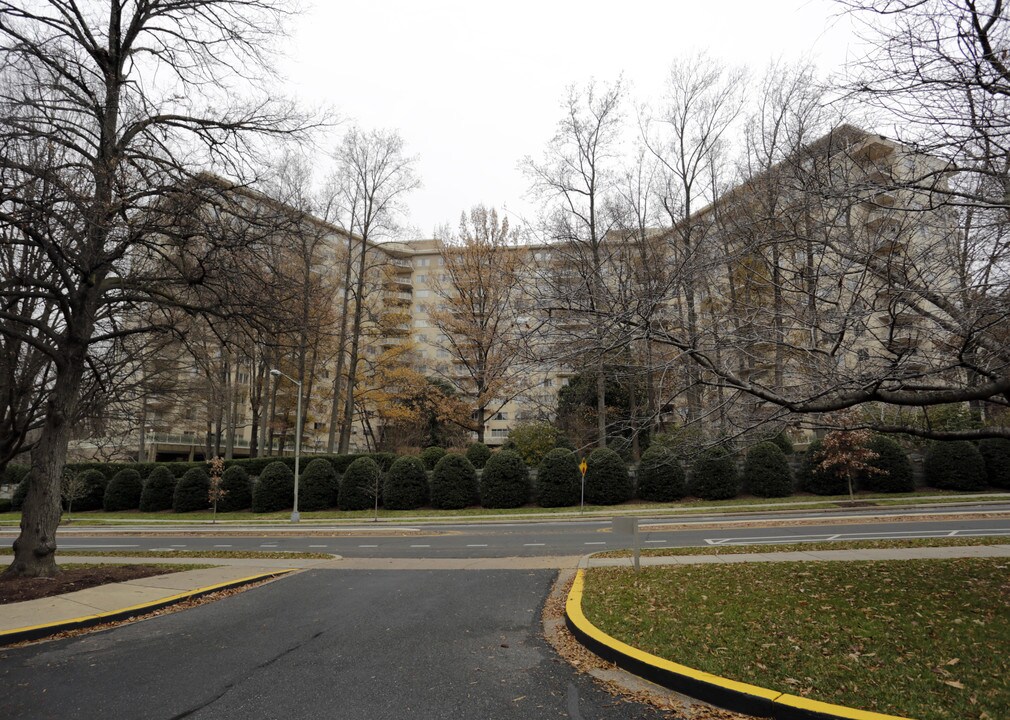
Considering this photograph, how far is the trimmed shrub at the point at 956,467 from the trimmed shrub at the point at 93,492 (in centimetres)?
4048

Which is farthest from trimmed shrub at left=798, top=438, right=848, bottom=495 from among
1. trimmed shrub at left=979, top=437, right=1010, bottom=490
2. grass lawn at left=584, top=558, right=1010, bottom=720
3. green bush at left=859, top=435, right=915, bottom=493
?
grass lawn at left=584, top=558, right=1010, bottom=720

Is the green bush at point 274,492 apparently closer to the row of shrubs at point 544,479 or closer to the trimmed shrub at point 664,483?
the row of shrubs at point 544,479

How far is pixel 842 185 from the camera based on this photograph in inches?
270

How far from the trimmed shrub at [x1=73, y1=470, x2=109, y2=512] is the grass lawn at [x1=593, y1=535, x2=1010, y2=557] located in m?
31.9

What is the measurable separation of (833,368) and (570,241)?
3.12 m

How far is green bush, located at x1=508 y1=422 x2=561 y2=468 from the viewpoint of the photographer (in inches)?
1150

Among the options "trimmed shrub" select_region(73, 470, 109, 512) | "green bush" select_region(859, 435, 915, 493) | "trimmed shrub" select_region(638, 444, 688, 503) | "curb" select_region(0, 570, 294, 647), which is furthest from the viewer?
"trimmed shrub" select_region(73, 470, 109, 512)

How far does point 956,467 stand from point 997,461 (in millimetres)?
1601

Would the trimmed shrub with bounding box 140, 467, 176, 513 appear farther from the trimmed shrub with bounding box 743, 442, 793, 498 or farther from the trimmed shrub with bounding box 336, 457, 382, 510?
the trimmed shrub with bounding box 743, 442, 793, 498

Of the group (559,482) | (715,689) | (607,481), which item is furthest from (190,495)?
(715,689)

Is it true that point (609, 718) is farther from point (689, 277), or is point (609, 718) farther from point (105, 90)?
point (105, 90)

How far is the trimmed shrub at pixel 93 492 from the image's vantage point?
107 feet

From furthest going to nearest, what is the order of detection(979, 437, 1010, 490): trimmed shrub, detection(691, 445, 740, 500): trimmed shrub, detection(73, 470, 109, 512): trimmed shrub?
detection(73, 470, 109, 512): trimmed shrub
detection(691, 445, 740, 500): trimmed shrub
detection(979, 437, 1010, 490): trimmed shrub

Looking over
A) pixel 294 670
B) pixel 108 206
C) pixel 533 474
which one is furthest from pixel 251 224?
pixel 533 474
